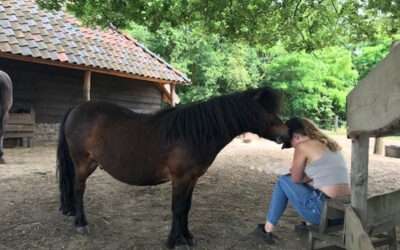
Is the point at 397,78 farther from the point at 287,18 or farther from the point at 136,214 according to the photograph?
the point at 287,18

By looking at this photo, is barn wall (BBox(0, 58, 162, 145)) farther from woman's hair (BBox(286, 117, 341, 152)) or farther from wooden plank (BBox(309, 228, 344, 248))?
wooden plank (BBox(309, 228, 344, 248))

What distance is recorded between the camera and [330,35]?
6.68 meters

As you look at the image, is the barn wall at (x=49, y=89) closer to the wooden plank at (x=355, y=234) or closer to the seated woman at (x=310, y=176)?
the seated woman at (x=310, y=176)

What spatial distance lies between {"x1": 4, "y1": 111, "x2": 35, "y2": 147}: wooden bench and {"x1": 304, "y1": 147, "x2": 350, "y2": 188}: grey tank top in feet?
29.6

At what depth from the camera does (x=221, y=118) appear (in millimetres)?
3014

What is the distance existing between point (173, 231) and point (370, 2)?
15.9ft

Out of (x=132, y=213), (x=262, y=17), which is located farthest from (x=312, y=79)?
(x=132, y=213)

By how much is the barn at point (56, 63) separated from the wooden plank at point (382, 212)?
8.51 metres

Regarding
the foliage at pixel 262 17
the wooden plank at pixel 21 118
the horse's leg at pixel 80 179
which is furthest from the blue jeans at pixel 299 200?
the wooden plank at pixel 21 118

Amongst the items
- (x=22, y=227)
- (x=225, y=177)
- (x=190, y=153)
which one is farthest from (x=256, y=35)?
(x=22, y=227)

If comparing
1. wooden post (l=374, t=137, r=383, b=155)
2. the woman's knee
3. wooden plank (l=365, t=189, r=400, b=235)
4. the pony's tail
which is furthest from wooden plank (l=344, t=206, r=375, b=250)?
wooden post (l=374, t=137, r=383, b=155)

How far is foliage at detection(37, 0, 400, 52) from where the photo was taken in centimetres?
465

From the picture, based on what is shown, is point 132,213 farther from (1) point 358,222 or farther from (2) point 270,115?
(1) point 358,222

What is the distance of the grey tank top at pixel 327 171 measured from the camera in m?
2.80
